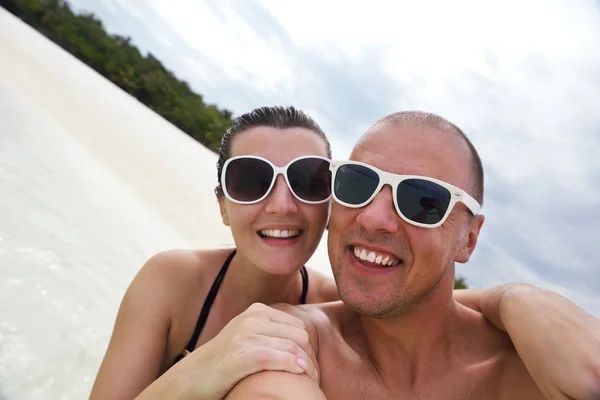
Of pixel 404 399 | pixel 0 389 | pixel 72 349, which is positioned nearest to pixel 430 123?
pixel 404 399

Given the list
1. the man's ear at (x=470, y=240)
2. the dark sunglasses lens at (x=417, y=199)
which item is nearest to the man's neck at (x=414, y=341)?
the man's ear at (x=470, y=240)

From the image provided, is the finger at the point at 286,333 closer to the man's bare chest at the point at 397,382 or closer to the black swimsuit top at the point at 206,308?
the man's bare chest at the point at 397,382

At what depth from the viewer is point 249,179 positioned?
6.44 ft

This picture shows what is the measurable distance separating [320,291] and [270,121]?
3.44 feet

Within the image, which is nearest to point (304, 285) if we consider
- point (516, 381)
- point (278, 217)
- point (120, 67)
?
point (278, 217)

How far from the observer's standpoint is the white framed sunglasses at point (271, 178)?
6.32ft

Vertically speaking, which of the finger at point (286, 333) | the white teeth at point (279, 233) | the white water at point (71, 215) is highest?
the white teeth at point (279, 233)

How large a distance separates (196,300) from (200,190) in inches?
366

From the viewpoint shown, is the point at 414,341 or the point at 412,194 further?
the point at 414,341

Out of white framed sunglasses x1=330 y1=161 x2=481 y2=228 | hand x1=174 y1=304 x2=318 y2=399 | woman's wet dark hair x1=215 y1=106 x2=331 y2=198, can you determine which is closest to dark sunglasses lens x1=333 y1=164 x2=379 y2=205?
white framed sunglasses x1=330 y1=161 x2=481 y2=228

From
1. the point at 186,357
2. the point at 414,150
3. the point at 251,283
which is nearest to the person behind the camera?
the point at 186,357

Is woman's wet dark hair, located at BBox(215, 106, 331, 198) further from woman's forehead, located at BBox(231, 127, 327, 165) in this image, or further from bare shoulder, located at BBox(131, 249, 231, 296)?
bare shoulder, located at BBox(131, 249, 231, 296)

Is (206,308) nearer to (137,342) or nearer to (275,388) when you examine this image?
(137,342)

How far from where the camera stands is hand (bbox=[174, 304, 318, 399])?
1.12 meters
